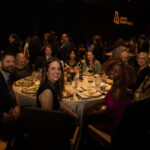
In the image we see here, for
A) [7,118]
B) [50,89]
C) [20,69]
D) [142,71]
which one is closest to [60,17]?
[20,69]

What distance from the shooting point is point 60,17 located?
8.30 m

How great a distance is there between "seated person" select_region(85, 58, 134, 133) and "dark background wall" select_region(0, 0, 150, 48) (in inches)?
257

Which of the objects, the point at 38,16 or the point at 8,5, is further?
the point at 38,16

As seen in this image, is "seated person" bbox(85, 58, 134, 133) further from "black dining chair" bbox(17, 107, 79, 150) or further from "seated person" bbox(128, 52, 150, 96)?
"seated person" bbox(128, 52, 150, 96)

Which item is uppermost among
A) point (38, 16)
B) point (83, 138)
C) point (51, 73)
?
point (38, 16)

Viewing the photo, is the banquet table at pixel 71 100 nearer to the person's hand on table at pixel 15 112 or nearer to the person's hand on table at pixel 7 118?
the person's hand on table at pixel 15 112

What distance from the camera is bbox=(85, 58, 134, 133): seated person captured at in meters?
1.72

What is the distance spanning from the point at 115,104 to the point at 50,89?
0.78m

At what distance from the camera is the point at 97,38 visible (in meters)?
5.41

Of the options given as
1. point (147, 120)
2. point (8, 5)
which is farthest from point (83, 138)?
point (8, 5)

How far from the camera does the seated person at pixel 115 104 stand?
172cm

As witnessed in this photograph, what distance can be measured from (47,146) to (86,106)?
2.87ft

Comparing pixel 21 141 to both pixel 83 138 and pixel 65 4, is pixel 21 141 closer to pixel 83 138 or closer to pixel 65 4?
pixel 83 138

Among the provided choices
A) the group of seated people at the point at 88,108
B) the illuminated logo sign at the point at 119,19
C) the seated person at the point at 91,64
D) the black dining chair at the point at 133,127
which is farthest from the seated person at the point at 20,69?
the illuminated logo sign at the point at 119,19
